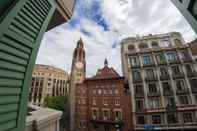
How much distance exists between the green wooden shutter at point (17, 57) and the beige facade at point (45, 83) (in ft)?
171

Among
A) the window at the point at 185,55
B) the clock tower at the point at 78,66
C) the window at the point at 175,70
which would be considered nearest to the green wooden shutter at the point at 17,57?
the window at the point at 175,70

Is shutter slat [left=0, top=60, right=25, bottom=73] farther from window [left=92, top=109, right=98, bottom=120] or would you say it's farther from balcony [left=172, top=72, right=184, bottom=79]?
window [left=92, top=109, right=98, bottom=120]

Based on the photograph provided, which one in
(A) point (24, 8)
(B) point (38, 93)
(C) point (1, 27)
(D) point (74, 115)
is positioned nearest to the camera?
(C) point (1, 27)

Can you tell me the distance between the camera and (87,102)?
84.8 ft

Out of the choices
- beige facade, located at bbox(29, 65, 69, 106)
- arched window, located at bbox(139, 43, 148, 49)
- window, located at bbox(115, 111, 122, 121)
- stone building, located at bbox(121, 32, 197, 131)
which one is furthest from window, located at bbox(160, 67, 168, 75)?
beige facade, located at bbox(29, 65, 69, 106)

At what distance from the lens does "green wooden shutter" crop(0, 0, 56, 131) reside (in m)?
1.34

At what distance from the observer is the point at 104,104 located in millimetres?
23469

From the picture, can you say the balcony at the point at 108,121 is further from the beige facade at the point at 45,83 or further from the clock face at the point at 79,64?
the beige facade at the point at 45,83

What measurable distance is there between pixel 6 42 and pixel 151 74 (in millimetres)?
22163

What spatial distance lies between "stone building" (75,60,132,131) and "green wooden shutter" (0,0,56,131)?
69.2 ft

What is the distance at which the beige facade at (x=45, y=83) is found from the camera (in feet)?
165

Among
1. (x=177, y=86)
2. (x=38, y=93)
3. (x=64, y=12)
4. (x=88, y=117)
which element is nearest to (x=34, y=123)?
(x=64, y=12)

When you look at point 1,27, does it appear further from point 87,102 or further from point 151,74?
point 87,102

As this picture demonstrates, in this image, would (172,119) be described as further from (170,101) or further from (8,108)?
(8,108)
